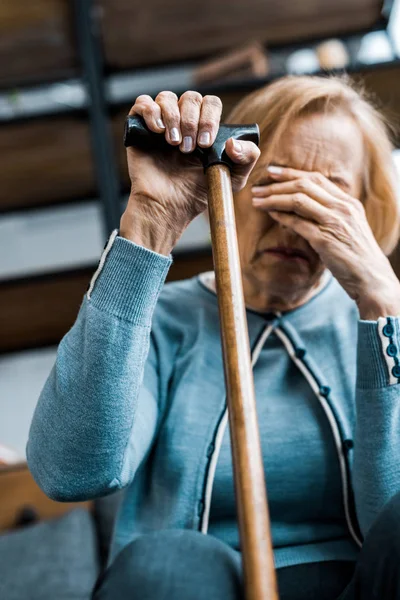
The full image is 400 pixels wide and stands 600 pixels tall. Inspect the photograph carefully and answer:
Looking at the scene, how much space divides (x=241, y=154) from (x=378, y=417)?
0.37 m

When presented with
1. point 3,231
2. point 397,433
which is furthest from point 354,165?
point 3,231

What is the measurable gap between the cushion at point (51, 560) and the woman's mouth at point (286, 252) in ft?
3.02

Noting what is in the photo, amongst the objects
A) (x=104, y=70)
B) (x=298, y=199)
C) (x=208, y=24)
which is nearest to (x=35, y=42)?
(x=104, y=70)

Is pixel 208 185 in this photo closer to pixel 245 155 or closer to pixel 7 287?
pixel 245 155

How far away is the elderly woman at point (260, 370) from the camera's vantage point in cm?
67

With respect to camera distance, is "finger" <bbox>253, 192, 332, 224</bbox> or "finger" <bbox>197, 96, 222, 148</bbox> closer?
"finger" <bbox>197, 96, 222, 148</bbox>

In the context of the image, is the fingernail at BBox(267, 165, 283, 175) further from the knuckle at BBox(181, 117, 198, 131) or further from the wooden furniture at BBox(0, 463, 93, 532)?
the wooden furniture at BBox(0, 463, 93, 532)

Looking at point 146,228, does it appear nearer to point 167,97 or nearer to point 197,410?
point 167,97

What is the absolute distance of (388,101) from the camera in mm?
2223

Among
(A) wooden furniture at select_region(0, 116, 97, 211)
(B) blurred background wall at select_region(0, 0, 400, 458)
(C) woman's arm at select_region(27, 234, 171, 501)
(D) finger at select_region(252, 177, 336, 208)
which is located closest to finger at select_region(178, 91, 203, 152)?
(C) woman's arm at select_region(27, 234, 171, 501)

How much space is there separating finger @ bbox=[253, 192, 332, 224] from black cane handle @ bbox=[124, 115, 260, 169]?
18 cm

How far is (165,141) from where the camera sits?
28.8 inches

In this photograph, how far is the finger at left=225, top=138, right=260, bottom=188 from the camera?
28.4 inches

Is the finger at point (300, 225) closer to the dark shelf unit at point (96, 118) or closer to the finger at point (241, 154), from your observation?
the finger at point (241, 154)
